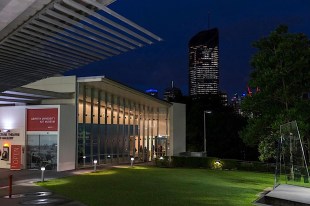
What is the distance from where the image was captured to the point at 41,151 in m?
30.0

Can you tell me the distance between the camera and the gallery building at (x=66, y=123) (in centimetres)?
2967

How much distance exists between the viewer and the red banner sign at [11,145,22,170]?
30422 mm

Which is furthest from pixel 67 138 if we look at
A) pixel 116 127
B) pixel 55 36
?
pixel 55 36

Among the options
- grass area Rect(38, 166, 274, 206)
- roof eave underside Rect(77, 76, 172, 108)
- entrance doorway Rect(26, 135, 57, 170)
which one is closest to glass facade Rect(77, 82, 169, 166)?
roof eave underside Rect(77, 76, 172, 108)

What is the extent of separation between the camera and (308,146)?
2516 centimetres

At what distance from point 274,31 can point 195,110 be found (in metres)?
44.8

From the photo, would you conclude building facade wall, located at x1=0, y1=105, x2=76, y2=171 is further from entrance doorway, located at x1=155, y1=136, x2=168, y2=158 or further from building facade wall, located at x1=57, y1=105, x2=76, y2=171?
entrance doorway, located at x1=155, y1=136, x2=168, y2=158

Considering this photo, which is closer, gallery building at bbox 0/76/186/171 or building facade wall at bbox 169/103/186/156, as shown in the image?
gallery building at bbox 0/76/186/171

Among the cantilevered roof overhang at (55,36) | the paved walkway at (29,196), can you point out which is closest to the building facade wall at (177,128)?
the paved walkway at (29,196)

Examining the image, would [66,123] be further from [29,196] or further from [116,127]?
[29,196]

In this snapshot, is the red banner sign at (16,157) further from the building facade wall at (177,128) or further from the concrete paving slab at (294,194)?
the concrete paving slab at (294,194)

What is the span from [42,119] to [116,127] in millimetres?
9640

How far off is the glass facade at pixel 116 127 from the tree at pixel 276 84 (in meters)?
13.5

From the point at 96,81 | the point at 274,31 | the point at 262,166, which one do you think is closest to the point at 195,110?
the point at 262,166
